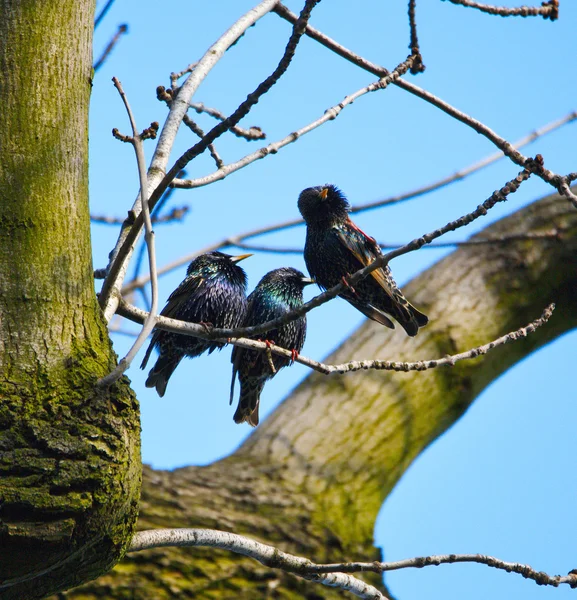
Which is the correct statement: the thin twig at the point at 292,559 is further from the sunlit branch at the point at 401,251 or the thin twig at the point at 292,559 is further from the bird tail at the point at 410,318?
the bird tail at the point at 410,318

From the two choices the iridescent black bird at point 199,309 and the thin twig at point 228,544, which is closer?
the thin twig at point 228,544

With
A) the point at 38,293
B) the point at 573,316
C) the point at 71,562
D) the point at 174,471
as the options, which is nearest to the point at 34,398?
the point at 38,293

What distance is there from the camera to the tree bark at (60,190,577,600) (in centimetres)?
371

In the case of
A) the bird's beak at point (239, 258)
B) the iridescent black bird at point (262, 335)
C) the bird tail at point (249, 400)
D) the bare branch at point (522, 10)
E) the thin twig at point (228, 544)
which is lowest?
the thin twig at point (228, 544)

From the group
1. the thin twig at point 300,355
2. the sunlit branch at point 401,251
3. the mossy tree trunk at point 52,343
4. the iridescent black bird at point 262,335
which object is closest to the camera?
the mossy tree trunk at point 52,343

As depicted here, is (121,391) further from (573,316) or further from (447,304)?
(573,316)

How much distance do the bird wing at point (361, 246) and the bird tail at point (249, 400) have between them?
3.18ft

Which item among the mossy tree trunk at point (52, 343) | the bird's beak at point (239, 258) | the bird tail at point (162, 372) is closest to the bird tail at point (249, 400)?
the bird tail at point (162, 372)

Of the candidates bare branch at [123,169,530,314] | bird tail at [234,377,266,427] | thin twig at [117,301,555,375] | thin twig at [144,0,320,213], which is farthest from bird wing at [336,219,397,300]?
thin twig at [144,0,320,213]

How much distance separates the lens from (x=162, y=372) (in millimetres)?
4637

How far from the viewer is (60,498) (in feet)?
6.55

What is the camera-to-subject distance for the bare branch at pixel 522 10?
11.7 ft

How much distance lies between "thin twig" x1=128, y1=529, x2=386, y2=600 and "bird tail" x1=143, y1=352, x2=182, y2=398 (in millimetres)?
2110

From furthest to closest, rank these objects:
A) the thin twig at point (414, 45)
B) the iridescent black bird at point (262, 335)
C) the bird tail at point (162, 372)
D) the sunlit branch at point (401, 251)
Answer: the iridescent black bird at point (262, 335)
the bird tail at point (162, 372)
the thin twig at point (414, 45)
the sunlit branch at point (401, 251)
